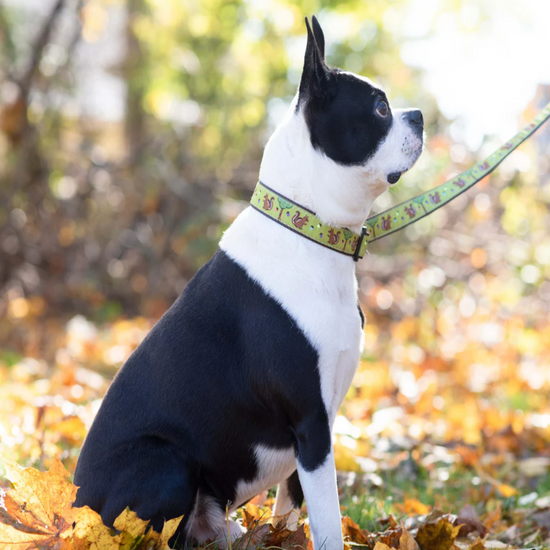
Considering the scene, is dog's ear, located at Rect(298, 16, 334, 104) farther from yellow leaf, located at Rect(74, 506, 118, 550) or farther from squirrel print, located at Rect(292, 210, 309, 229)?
yellow leaf, located at Rect(74, 506, 118, 550)

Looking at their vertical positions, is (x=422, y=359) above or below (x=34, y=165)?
below

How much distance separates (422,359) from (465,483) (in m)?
2.36

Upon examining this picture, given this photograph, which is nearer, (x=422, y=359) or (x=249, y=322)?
(x=249, y=322)

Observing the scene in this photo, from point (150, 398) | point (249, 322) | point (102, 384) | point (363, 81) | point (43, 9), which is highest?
point (43, 9)

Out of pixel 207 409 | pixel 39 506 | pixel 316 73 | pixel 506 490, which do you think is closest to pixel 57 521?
pixel 39 506

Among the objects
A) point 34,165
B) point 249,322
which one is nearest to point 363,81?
point 249,322

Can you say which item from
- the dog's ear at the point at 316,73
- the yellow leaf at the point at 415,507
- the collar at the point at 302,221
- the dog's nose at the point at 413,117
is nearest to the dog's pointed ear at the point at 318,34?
the dog's ear at the point at 316,73

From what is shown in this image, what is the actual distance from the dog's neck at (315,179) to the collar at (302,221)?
0.8 inches

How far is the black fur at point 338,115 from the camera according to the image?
7.58 ft

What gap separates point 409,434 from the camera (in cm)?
430

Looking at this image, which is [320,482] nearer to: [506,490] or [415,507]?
[415,507]

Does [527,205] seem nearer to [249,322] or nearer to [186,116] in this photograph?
[186,116]

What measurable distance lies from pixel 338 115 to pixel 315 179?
0.74 feet

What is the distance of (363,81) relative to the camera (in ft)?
7.89
